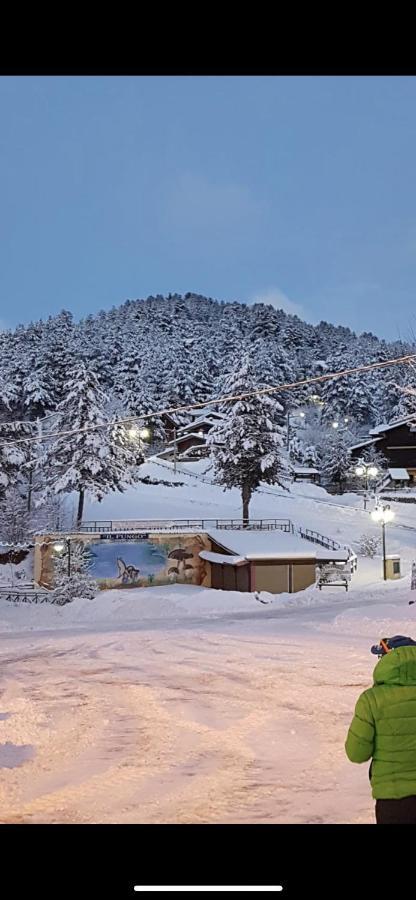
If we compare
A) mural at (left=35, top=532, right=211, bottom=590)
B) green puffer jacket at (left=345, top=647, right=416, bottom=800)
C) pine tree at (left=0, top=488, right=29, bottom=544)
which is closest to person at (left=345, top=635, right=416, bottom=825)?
green puffer jacket at (left=345, top=647, right=416, bottom=800)

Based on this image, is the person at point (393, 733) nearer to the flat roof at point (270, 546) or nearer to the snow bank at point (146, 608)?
the snow bank at point (146, 608)

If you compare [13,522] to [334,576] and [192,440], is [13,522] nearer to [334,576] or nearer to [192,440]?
[334,576]

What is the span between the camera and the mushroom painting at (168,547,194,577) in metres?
28.7

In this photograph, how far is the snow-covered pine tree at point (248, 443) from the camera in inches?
1531

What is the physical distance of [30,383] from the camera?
61.3m

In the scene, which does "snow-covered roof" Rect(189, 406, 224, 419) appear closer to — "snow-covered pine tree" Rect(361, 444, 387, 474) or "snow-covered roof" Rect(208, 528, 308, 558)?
"snow-covered pine tree" Rect(361, 444, 387, 474)

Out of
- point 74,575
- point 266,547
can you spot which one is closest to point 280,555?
point 266,547

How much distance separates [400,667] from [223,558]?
24.7m

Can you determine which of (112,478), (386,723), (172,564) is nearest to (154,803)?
(386,723)

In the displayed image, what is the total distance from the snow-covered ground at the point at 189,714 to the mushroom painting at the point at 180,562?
10.3m

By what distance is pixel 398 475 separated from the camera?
2184 inches

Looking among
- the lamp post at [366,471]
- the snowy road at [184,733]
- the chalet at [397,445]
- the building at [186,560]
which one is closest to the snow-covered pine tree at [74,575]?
the building at [186,560]
